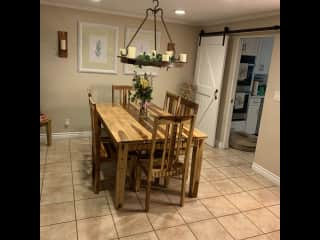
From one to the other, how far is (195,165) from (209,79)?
90.6 inches

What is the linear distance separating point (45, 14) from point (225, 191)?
378 cm

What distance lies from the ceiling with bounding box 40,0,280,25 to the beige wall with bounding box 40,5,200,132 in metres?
0.16

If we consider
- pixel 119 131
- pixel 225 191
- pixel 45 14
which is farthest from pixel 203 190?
pixel 45 14

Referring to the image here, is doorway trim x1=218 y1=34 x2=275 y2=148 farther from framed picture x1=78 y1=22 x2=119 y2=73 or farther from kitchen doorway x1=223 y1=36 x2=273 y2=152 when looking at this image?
framed picture x1=78 y1=22 x2=119 y2=73

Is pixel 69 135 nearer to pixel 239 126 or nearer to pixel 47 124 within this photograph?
pixel 47 124

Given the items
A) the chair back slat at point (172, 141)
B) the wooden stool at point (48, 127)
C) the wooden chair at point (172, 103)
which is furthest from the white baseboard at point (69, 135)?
the chair back slat at point (172, 141)

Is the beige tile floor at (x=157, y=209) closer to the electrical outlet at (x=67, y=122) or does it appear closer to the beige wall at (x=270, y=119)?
the beige wall at (x=270, y=119)

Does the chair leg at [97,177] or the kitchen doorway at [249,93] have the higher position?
the kitchen doorway at [249,93]

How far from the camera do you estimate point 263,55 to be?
5.20 meters

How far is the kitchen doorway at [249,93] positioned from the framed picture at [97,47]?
2.42 meters

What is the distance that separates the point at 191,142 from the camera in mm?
2631

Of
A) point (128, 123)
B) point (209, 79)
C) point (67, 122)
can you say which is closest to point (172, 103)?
point (128, 123)

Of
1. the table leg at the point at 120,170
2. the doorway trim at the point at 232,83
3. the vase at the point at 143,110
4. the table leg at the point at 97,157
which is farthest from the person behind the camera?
the doorway trim at the point at 232,83

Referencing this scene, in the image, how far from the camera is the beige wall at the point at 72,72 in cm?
402
